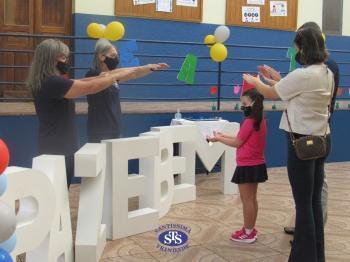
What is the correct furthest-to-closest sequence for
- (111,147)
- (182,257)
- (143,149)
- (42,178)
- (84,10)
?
1. (84,10)
2. (143,149)
3. (111,147)
4. (182,257)
5. (42,178)

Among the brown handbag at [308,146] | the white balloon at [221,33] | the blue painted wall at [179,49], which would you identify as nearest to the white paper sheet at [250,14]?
the blue painted wall at [179,49]

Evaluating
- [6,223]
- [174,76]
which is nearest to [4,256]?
[6,223]

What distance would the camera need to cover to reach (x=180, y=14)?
9.61 m

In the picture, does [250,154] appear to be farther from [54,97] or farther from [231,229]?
[54,97]

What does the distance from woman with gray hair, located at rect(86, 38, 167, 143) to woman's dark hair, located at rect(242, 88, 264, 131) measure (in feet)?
2.25

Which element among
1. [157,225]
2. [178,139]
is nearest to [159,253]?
[157,225]

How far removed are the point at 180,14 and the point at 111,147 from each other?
6414 millimetres

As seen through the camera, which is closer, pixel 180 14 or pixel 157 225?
pixel 157 225

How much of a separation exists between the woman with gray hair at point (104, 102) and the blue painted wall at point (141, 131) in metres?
1.45

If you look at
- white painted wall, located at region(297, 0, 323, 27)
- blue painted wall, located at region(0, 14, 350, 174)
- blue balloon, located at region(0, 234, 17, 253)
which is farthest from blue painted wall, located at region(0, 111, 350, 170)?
white painted wall, located at region(297, 0, 323, 27)

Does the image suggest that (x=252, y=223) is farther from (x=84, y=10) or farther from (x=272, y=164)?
(x=84, y=10)

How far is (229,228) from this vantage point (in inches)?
160

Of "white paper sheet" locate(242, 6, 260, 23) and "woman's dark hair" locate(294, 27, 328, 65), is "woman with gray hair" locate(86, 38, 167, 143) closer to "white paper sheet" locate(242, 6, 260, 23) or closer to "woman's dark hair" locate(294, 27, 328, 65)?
"woman's dark hair" locate(294, 27, 328, 65)

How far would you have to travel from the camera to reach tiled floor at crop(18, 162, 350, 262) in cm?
342
